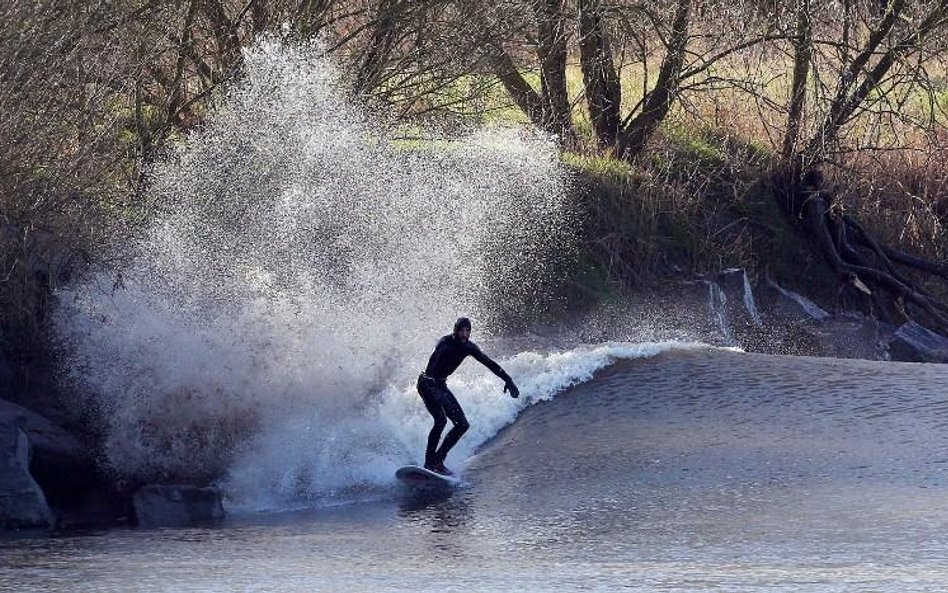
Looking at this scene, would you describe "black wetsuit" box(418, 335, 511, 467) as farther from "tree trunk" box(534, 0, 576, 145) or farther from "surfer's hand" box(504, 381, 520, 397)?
"tree trunk" box(534, 0, 576, 145)

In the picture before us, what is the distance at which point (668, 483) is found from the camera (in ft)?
38.1

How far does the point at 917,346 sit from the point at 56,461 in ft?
41.5

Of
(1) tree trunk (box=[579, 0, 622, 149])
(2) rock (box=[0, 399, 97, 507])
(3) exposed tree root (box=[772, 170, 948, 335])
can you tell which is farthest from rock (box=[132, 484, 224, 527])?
(3) exposed tree root (box=[772, 170, 948, 335])

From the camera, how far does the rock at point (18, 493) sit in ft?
36.6

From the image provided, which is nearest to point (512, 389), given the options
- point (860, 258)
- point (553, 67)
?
point (553, 67)

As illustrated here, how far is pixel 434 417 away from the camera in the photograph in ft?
42.0

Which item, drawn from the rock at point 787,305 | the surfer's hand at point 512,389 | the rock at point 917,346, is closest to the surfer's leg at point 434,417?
the surfer's hand at point 512,389

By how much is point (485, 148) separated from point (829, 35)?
18.4 ft

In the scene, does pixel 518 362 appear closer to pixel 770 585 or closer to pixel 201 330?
pixel 201 330

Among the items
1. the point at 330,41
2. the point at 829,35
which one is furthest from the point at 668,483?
the point at 829,35

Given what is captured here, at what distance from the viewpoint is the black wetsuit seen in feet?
41.8

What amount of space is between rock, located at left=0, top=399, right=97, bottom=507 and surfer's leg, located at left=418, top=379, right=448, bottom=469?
2.79m

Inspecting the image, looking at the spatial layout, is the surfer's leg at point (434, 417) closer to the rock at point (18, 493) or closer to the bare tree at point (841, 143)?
the rock at point (18, 493)

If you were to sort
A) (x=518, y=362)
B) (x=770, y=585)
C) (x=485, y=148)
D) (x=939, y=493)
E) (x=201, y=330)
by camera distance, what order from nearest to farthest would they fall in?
(x=770, y=585)
(x=939, y=493)
(x=201, y=330)
(x=518, y=362)
(x=485, y=148)
